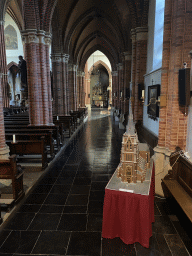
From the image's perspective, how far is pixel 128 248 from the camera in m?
3.22

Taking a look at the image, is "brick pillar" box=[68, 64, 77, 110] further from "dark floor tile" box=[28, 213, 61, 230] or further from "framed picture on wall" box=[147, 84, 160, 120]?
"dark floor tile" box=[28, 213, 61, 230]

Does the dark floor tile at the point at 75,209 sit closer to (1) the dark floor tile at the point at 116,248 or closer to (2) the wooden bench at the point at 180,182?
(1) the dark floor tile at the point at 116,248

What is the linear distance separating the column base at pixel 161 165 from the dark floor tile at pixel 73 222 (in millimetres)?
1971

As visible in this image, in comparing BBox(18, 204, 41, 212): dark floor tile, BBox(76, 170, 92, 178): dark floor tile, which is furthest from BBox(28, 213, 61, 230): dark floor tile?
BBox(76, 170, 92, 178): dark floor tile

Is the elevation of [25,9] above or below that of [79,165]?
above

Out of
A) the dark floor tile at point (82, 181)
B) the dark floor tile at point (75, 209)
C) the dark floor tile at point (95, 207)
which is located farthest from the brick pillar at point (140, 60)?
the dark floor tile at point (75, 209)

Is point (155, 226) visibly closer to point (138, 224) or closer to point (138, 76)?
point (138, 224)

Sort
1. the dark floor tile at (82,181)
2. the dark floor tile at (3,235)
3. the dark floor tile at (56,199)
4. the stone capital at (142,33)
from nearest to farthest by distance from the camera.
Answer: the dark floor tile at (3,235)
the dark floor tile at (56,199)
the dark floor tile at (82,181)
the stone capital at (142,33)

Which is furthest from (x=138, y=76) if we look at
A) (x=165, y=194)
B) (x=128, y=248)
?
(x=128, y=248)

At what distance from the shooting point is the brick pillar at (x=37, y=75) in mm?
9492

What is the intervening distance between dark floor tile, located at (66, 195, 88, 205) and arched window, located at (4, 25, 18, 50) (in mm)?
29281

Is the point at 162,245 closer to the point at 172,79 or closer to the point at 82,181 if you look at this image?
the point at 82,181

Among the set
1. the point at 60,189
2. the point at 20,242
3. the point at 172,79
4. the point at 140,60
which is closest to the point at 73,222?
the point at 20,242

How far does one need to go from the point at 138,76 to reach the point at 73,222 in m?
6.92
